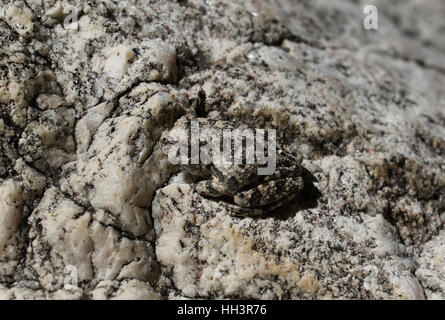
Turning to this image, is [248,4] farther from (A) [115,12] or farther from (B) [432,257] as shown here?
(B) [432,257]

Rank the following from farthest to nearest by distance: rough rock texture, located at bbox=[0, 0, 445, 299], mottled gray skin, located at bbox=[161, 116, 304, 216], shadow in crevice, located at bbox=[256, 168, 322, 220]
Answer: shadow in crevice, located at bbox=[256, 168, 322, 220], mottled gray skin, located at bbox=[161, 116, 304, 216], rough rock texture, located at bbox=[0, 0, 445, 299]

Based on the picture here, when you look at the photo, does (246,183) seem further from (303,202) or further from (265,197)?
(303,202)

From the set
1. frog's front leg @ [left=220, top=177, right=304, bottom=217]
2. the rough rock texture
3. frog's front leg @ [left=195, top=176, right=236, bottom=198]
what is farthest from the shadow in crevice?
frog's front leg @ [left=195, top=176, right=236, bottom=198]

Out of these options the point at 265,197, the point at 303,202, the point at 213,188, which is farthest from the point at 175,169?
the point at 303,202

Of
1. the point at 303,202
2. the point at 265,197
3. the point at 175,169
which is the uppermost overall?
the point at 175,169

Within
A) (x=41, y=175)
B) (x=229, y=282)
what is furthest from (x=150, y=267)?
(x=41, y=175)

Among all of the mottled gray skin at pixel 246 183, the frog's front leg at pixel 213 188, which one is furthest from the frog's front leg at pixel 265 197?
the frog's front leg at pixel 213 188

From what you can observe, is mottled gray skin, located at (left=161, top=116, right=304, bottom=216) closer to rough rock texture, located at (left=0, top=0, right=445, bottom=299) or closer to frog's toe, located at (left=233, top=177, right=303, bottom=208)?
frog's toe, located at (left=233, top=177, right=303, bottom=208)
